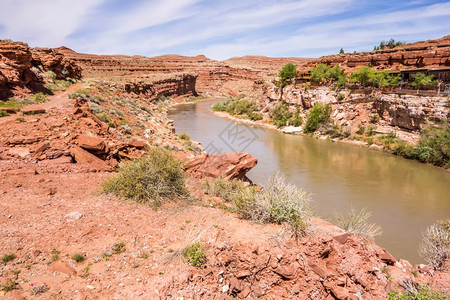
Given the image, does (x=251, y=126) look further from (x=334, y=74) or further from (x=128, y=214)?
(x=128, y=214)

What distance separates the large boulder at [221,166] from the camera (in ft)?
39.2

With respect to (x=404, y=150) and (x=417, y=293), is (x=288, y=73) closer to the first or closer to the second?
(x=404, y=150)

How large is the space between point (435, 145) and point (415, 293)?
2039cm

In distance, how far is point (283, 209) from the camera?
6.75 m

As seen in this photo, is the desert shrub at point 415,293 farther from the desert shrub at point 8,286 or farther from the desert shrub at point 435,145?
the desert shrub at point 435,145

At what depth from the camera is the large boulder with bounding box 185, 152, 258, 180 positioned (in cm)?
1195

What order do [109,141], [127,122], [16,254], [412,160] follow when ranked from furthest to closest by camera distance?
[412,160]
[127,122]
[109,141]
[16,254]

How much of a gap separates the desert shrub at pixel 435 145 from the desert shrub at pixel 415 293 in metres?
18.5

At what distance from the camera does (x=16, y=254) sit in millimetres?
4844

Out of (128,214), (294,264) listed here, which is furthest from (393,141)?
(128,214)

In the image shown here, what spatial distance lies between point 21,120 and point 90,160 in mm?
4044

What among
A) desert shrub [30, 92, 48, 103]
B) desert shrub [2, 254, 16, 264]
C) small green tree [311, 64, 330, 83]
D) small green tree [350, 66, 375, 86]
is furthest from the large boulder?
small green tree [311, 64, 330, 83]

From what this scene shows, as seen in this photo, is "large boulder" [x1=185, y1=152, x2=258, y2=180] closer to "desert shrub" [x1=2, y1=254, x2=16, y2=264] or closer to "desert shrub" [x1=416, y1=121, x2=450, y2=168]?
"desert shrub" [x1=2, y1=254, x2=16, y2=264]

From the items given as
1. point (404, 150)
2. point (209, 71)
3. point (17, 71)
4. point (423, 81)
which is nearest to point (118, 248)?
point (17, 71)
